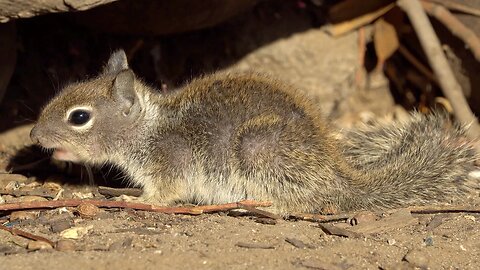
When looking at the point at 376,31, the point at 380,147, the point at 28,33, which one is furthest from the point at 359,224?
the point at 28,33

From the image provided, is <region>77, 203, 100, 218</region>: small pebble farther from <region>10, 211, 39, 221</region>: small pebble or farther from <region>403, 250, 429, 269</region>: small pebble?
<region>403, 250, 429, 269</region>: small pebble

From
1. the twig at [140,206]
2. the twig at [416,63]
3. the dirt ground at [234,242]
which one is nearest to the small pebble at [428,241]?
the dirt ground at [234,242]

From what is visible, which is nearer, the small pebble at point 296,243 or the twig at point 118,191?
the small pebble at point 296,243

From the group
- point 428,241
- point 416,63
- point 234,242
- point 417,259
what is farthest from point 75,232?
point 416,63

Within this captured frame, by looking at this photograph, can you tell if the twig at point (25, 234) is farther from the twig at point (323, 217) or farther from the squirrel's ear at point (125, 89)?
the twig at point (323, 217)

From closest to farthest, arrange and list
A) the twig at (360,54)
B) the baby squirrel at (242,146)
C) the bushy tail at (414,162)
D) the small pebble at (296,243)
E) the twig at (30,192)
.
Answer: the small pebble at (296,243) → the baby squirrel at (242,146) → the bushy tail at (414,162) → the twig at (30,192) → the twig at (360,54)

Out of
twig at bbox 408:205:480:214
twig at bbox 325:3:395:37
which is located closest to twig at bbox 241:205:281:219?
twig at bbox 408:205:480:214
